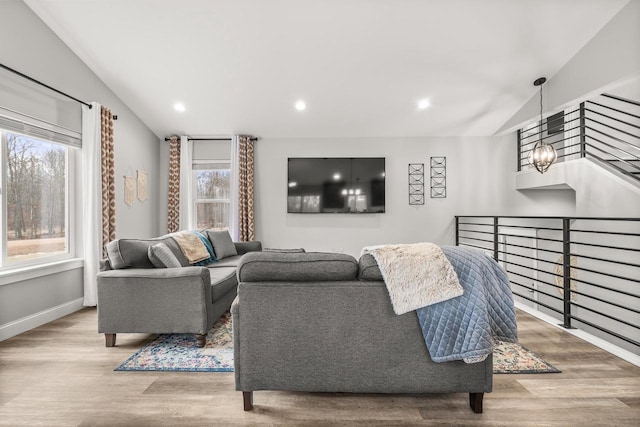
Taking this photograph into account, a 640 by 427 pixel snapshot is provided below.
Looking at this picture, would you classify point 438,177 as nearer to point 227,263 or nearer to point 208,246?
point 227,263

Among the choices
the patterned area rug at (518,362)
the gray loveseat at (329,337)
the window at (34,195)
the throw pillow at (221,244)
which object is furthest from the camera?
the throw pillow at (221,244)

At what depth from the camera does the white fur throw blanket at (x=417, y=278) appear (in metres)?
1.49

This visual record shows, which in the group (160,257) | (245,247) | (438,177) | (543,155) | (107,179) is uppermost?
(543,155)

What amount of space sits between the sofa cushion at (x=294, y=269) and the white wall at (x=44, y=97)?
2.58 m

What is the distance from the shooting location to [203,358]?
2.23 metres

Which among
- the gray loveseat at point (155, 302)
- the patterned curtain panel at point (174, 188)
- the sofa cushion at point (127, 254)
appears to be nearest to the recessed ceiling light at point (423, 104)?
the gray loveseat at point (155, 302)

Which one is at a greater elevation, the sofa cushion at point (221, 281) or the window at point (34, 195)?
the window at point (34, 195)

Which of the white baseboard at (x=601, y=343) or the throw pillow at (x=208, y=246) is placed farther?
the throw pillow at (x=208, y=246)

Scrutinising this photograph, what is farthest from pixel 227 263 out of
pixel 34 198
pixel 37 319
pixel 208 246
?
pixel 34 198

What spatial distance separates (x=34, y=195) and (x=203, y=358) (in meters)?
2.51

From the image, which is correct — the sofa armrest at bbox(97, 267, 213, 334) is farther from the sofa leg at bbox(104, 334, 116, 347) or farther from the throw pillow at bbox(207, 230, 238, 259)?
the throw pillow at bbox(207, 230, 238, 259)

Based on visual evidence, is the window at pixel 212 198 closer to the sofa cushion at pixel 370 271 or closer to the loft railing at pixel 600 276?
the sofa cushion at pixel 370 271

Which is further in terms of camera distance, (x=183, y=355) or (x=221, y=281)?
(x=221, y=281)

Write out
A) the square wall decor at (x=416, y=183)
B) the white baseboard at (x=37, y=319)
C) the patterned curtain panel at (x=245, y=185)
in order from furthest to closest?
the square wall decor at (x=416, y=183) → the patterned curtain panel at (x=245, y=185) → the white baseboard at (x=37, y=319)
